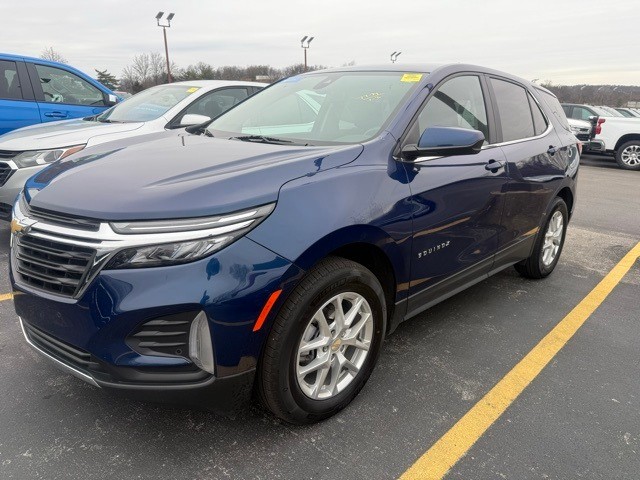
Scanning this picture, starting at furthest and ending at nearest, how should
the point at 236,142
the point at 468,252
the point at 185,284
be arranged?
the point at 468,252 < the point at 236,142 < the point at 185,284

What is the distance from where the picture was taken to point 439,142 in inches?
99.7

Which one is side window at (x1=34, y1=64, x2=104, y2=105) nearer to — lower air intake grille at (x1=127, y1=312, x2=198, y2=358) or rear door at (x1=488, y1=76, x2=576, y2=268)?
rear door at (x1=488, y1=76, x2=576, y2=268)

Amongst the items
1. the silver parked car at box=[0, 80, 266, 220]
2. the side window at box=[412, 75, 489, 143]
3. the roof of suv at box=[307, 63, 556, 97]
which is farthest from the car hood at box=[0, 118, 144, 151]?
the side window at box=[412, 75, 489, 143]

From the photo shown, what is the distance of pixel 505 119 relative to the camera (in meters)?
3.56

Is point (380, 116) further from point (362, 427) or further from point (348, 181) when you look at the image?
point (362, 427)

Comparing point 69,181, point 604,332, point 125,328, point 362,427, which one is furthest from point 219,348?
point 604,332

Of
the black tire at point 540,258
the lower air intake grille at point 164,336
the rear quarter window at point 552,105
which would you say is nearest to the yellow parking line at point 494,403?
the black tire at point 540,258

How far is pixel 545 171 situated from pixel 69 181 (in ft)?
10.8

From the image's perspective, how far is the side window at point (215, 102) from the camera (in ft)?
18.6

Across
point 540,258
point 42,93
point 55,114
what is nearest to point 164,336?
point 540,258

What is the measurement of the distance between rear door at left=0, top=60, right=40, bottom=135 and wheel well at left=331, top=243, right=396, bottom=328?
5.77m

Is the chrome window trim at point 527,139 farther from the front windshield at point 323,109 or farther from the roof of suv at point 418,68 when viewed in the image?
the front windshield at point 323,109

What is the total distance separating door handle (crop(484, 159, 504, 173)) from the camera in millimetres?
3146

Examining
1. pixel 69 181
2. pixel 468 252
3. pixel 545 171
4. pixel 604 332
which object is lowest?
pixel 604 332
